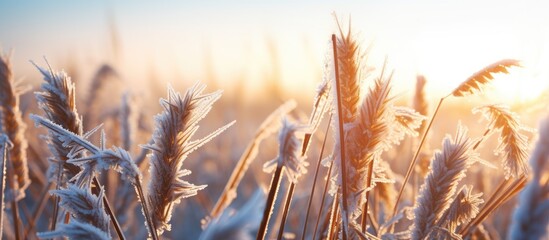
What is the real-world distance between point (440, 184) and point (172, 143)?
0.63m

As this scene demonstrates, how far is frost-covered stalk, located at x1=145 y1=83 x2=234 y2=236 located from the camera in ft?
3.74

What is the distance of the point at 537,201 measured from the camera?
29.7 inches

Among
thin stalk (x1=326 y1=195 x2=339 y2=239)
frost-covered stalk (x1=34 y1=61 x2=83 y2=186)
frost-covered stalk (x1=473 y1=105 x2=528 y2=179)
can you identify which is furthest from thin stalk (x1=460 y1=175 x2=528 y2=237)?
frost-covered stalk (x1=34 y1=61 x2=83 y2=186)

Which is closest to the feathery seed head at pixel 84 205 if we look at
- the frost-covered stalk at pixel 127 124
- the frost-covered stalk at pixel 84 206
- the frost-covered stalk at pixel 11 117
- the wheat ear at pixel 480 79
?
the frost-covered stalk at pixel 84 206

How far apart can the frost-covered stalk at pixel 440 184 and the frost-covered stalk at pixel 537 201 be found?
19.5 inches

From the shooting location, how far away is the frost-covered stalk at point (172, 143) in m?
1.14

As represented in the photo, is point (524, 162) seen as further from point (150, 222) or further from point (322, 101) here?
point (150, 222)

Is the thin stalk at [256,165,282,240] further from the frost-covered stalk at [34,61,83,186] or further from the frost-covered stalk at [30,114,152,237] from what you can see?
the frost-covered stalk at [34,61,83,186]

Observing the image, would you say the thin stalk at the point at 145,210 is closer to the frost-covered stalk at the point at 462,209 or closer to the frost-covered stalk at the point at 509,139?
the frost-covered stalk at the point at 462,209

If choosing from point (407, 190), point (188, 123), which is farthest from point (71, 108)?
point (407, 190)

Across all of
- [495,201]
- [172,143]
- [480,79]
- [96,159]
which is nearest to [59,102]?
[96,159]

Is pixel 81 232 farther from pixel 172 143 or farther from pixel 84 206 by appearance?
pixel 172 143

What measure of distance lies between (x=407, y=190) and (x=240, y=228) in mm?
1561

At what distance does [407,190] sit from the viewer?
8.93 feet
